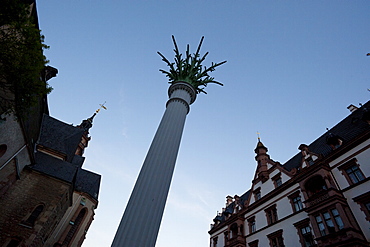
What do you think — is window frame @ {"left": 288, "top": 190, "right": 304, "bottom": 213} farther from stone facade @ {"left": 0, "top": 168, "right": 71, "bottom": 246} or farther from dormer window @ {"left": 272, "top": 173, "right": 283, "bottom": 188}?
stone facade @ {"left": 0, "top": 168, "right": 71, "bottom": 246}

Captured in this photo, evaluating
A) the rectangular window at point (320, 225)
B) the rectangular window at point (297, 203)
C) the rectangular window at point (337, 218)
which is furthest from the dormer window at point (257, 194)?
the rectangular window at point (337, 218)

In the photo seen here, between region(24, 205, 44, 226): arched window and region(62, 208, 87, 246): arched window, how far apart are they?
8.82 m

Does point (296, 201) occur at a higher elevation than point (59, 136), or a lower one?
lower

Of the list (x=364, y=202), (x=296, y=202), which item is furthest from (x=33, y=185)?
(x=364, y=202)

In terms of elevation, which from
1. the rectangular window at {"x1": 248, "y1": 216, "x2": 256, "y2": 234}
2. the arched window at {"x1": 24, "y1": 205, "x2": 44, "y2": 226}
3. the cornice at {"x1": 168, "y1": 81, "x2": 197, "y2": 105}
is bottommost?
the arched window at {"x1": 24, "y1": 205, "x2": 44, "y2": 226}

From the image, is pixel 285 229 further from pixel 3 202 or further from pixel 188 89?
pixel 3 202

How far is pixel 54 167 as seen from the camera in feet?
73.5

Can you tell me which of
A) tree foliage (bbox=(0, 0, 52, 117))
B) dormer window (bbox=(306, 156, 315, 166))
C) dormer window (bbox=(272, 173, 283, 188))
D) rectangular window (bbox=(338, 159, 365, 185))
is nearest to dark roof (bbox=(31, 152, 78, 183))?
tree foliage (bbox=(0, 0, 52, 117))

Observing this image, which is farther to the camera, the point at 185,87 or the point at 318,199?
the point at 318,199

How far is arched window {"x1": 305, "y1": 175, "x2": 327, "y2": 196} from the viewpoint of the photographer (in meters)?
18.2

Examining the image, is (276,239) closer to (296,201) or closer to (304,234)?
(304,234)

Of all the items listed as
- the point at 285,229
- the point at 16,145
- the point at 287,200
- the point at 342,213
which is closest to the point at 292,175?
the point at 287,200

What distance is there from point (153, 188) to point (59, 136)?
29977 mm

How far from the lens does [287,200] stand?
20.4 m
